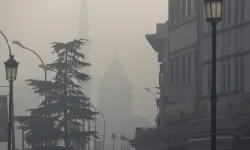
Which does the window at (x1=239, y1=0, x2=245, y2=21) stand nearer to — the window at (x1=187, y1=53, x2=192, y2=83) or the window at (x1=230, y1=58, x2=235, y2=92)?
the window at (x1=230, y1=58, x2=235, y2=92)

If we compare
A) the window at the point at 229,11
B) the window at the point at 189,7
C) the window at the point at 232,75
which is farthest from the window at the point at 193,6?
the window at the point at 232,75

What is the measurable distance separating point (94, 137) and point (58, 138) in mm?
2620

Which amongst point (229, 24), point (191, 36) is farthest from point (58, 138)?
point (229, 24)

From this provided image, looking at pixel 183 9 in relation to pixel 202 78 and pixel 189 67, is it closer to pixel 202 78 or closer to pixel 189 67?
pixel 189 67

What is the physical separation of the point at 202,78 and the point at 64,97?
19.6 meters

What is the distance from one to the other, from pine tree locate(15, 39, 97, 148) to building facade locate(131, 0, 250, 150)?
34.0 feet

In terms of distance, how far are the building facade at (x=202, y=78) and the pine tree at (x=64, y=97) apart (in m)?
10.4

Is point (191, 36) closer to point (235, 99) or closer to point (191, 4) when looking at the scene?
point (191, 4)

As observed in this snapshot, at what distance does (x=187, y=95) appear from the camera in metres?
47.5

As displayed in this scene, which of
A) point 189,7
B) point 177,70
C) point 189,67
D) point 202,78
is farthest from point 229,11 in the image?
point 177,70

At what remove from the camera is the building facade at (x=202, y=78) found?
3816 cm

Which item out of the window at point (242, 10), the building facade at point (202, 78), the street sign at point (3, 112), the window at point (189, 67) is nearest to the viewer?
the building facade at point (202, 78)

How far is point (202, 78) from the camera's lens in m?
44.2

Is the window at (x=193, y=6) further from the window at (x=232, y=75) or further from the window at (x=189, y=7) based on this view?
the window at (x=232, y=75)
